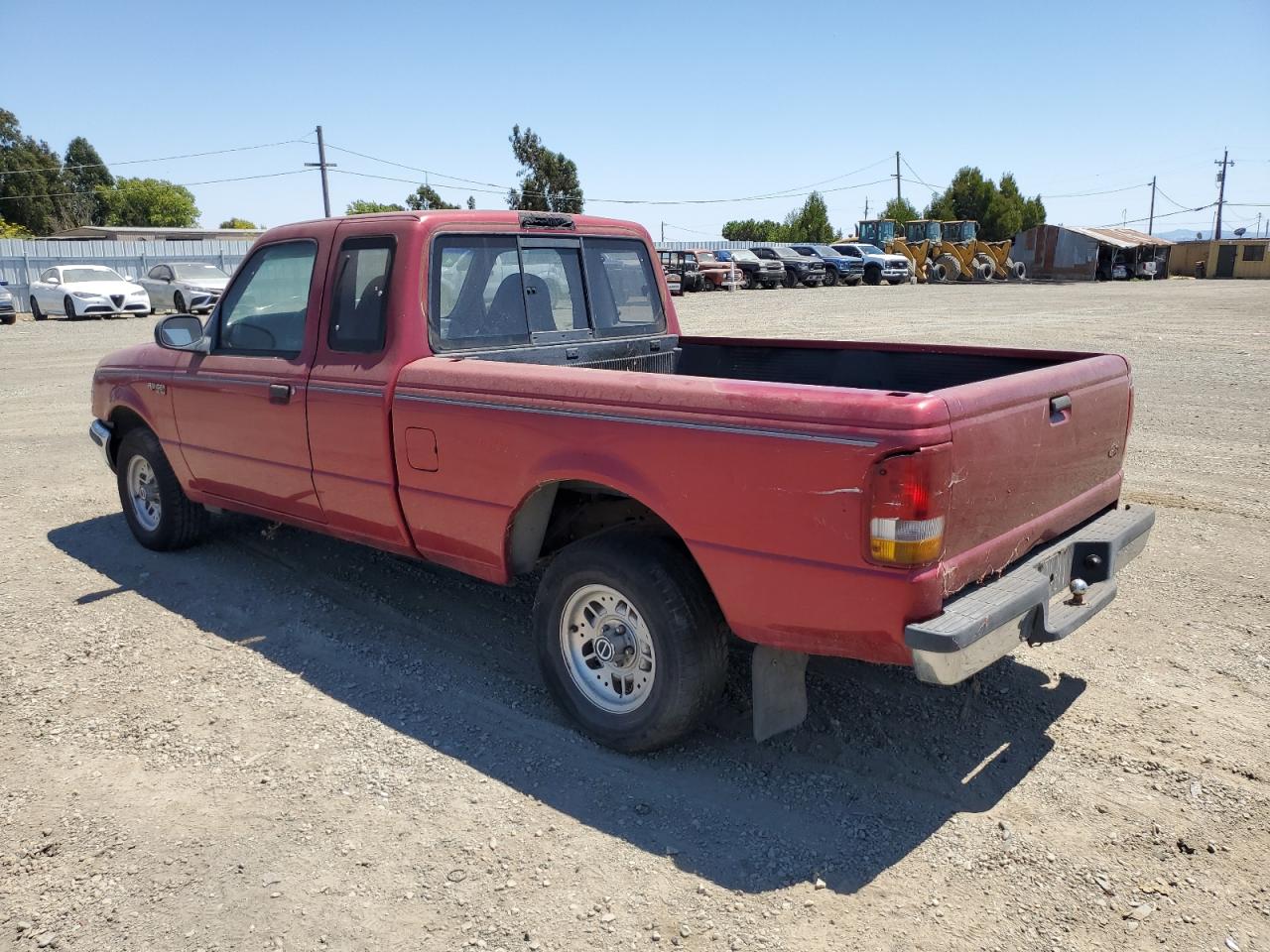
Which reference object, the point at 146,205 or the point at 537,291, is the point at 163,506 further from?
the point at 146,205

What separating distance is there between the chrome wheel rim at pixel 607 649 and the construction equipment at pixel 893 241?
45609mm

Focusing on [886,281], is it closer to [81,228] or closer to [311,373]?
[311,373]

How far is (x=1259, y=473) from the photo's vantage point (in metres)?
7.38

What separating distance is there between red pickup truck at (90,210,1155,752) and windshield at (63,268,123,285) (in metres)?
23.9

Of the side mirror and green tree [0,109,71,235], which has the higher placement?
green tree [0,109,71,235]

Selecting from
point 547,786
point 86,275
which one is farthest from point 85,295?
point 547,786

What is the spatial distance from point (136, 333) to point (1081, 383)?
2217cm

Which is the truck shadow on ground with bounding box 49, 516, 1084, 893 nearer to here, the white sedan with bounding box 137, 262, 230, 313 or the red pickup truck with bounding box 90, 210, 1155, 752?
the red pickup truck with bounding box 90, 210, 1155, 752

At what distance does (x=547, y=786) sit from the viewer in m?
3.48

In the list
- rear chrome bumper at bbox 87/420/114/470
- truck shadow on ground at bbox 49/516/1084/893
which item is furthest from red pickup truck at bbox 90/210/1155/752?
rear chrome bumper at bbox 87/420/114/470

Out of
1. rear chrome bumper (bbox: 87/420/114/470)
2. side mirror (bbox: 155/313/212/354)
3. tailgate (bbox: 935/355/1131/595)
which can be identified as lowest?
rear chrome bumper (bbox: 87/420/114/470)

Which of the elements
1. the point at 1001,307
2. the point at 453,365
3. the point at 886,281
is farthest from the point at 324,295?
the point at 886,281

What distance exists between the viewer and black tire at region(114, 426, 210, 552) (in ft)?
19.4

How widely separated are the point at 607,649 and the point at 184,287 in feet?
83.7
